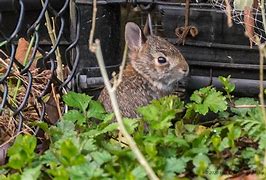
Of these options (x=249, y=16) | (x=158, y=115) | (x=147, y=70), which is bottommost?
(x=147, y=70)

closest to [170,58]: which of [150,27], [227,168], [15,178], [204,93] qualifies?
[150,27]

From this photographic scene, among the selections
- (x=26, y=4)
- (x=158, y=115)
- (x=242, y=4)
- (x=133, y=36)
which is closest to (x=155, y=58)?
(x=133, y=36)

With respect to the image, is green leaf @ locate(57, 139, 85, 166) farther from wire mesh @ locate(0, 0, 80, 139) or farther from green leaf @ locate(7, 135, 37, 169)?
wire mesh @ locate(0, 0, 80, 139)

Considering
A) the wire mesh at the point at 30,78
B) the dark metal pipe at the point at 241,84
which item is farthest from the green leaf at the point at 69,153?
the dark metal pipe at the point at 241,84

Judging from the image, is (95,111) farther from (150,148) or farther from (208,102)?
(150,148)

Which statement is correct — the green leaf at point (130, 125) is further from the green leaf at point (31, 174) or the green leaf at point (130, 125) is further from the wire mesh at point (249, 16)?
the wire mesh at point (249, 16)

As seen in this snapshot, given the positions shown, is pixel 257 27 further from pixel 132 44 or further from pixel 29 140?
pixel 29 140

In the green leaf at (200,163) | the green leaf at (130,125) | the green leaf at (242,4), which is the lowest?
the green leaf at (200,163)
